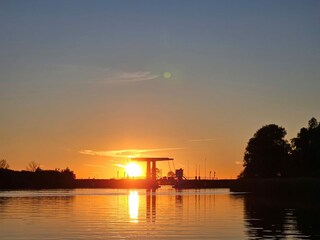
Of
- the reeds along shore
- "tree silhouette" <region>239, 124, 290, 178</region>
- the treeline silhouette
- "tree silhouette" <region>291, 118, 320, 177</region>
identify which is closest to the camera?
the reeds along shore

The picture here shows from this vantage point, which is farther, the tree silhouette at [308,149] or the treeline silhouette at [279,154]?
the treeline silhouette at [279,154]

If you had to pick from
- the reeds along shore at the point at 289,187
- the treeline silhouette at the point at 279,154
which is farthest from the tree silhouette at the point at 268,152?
the reeds along shore at the point at 289,187

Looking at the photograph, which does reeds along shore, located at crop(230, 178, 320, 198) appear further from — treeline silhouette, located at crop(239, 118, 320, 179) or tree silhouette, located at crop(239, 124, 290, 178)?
tree silhouette, located at crop(239, 124, 290, 178)

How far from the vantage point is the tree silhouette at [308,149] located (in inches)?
4545

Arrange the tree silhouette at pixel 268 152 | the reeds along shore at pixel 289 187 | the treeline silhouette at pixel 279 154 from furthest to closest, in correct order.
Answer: the tree silhouette at pixel 268 152, the treeline silhouette at pixel 279 154, the reeds along shore at pixel 289 187

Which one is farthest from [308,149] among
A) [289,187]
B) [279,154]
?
[289,187]

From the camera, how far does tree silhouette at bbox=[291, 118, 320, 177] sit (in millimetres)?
→ 115438

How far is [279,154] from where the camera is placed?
140 meters

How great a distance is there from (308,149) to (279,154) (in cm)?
1930

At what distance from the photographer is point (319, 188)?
249 feet

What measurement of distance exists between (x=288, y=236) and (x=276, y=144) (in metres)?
107

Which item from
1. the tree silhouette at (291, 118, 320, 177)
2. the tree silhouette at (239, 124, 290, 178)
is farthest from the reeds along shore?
the tree silhouette at (239, 124, 290, 178)

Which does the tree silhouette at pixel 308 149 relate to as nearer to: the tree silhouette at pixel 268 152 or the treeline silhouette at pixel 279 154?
the treeline silhouette at pixel 279 154

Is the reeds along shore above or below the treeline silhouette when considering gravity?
below
